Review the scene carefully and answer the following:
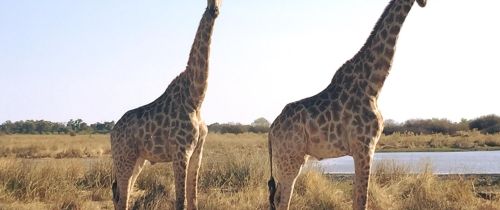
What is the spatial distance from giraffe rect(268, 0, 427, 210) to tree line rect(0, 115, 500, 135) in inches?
1570

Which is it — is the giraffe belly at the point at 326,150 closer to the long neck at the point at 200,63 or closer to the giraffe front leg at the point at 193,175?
the giraffe front leg at the point at 193,175

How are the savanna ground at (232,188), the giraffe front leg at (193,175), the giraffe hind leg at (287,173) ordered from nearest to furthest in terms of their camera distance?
the giraffe hind leg at (287,173) → the giraffe front leg at (193,175) → the savanna ground at (232,188)

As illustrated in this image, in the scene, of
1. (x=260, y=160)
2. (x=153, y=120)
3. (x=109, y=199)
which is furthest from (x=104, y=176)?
(x=153, y=120)

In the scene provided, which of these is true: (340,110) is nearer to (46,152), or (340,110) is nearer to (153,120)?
(153,120)

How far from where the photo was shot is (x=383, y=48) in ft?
26.4

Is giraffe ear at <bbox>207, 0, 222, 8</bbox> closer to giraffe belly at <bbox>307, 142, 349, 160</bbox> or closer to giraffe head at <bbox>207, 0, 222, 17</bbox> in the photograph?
giraffe head at <bbox>207, 0, 222, 17</bbox>

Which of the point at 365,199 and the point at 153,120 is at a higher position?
the point at 153,120

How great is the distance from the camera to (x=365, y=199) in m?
7.75

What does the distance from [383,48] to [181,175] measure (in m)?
2.91

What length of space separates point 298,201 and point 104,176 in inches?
201

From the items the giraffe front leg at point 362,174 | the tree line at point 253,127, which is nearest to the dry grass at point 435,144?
the tree line at point 253,127

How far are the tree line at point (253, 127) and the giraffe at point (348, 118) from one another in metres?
39.9

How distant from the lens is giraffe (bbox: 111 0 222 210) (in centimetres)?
852

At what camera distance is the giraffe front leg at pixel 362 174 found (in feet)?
25.1
